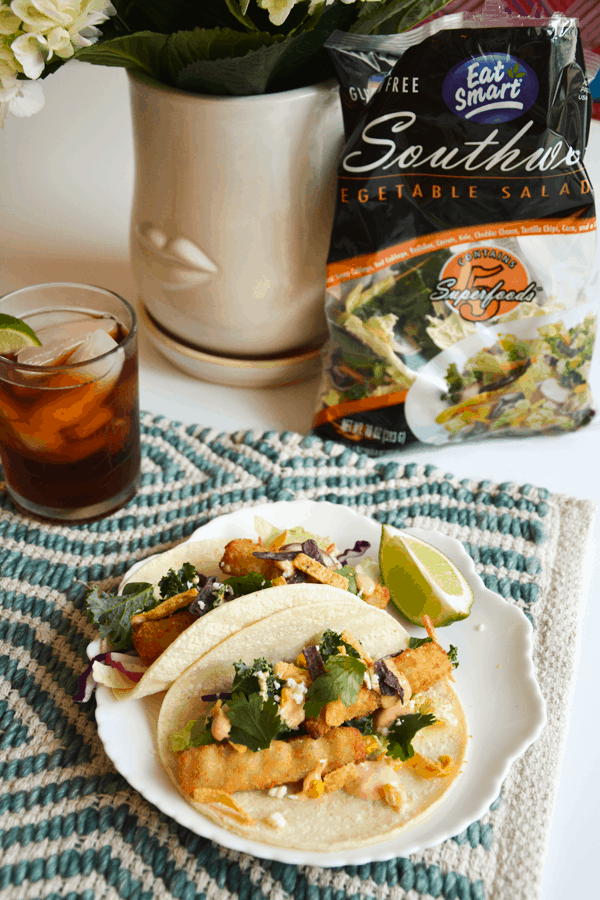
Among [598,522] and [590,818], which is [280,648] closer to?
[590,818]

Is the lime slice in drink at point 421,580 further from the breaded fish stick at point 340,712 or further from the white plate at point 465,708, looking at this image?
the breaded fish stick at point 340,712

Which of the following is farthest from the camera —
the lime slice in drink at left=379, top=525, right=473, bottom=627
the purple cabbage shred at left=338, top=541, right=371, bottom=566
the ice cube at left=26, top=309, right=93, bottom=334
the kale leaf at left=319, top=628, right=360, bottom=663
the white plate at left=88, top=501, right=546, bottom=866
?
the ice cube at left=26, top=309, right=93, bottom=334

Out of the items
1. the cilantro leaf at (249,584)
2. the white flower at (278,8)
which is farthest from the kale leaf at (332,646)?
the white flower at (278,8)

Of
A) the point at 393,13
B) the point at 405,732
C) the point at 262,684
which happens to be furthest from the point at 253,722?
the point at 393,13

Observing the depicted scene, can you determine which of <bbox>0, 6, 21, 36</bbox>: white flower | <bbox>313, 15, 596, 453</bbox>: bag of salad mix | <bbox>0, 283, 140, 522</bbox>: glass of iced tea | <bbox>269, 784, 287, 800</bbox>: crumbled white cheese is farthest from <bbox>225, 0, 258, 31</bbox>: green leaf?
<bbox>269, 784, 287, 800</bbox>: crumbled white cheese

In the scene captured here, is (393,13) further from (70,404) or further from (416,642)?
(416,642)

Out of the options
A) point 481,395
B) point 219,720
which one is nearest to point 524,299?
point 481,395

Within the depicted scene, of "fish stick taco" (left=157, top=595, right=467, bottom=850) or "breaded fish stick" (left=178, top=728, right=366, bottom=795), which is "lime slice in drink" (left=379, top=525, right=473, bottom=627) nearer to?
"fish stick taco" (left=157, top=595, right=467, bottom=850)
